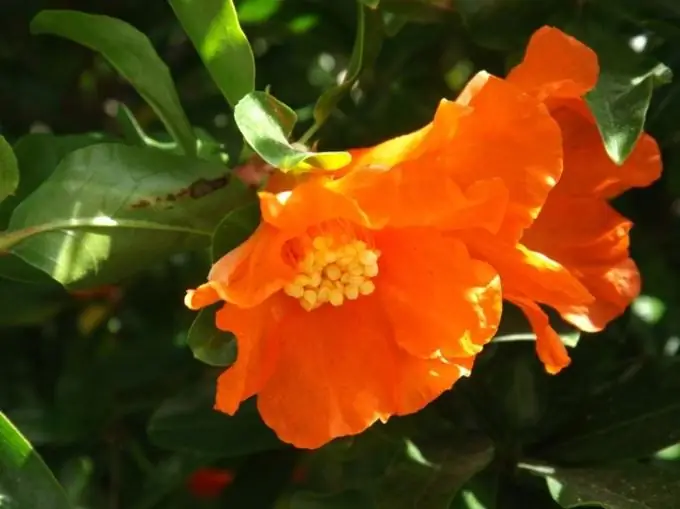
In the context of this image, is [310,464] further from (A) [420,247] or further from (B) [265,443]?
(A) [420,247]

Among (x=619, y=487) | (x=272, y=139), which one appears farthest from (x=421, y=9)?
(x=619, y=487)

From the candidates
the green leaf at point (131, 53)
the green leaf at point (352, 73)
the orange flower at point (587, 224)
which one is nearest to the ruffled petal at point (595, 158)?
the orange flower at point (587, 224)

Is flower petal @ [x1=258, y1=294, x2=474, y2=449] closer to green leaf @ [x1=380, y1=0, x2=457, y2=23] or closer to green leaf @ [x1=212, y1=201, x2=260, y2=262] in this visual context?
green leaf @ [x1=212, y1=201, x2=260, y2=262]

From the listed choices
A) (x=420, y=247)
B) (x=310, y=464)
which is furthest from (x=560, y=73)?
(x=310, y=464)

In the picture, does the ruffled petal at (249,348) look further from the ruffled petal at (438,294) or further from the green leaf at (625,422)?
the green leaf at (625,422)

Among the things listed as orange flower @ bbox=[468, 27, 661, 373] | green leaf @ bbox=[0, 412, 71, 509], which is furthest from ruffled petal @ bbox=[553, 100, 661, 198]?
green leaf @ bbox=[0, 412, 71, 509]

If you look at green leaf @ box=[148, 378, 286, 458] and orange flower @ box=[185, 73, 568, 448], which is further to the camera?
green leaf @ box=[148, 378, 286, 458]

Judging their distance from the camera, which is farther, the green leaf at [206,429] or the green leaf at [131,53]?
the green leaf at [206,429]
